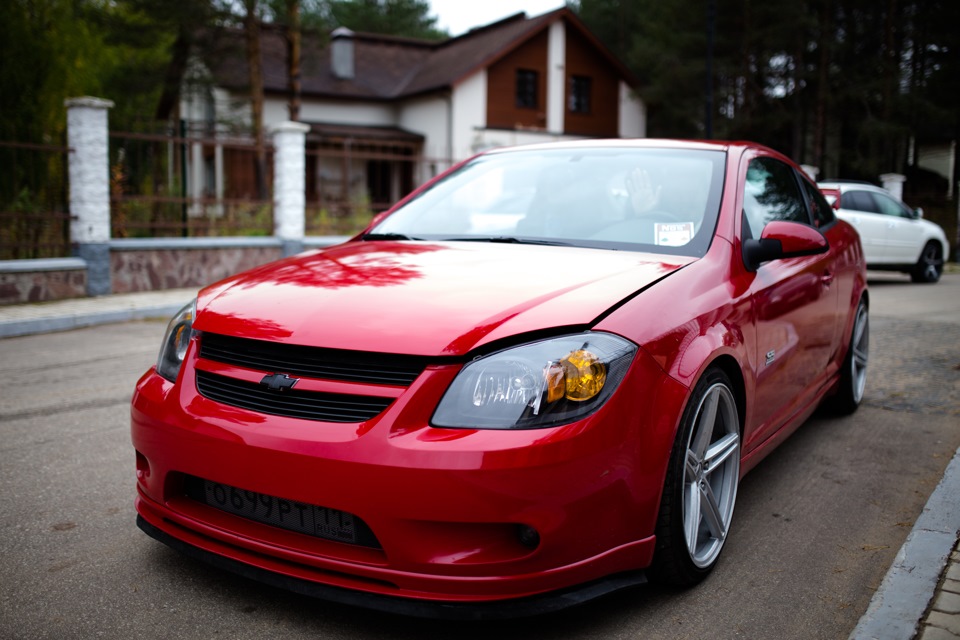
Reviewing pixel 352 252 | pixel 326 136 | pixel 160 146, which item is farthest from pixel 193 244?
pixel 326 136

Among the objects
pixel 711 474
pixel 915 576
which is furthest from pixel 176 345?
pixel 915 576

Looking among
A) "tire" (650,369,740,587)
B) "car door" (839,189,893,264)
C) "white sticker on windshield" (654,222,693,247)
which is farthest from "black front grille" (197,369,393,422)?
"car door" (839,189,893,264)

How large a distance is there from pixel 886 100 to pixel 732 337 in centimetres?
2899

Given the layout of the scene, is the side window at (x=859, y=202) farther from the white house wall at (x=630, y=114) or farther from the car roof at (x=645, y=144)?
the white house wall at (x=630, y=114)

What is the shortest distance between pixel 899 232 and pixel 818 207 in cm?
1122

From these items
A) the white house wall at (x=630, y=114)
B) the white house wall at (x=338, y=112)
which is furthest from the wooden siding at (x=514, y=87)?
the white house wall at (x=338, y=112)

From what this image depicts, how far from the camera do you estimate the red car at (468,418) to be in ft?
7.22

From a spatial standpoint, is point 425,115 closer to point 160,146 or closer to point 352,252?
point 160,146

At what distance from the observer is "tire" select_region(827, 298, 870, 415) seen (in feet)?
16.2

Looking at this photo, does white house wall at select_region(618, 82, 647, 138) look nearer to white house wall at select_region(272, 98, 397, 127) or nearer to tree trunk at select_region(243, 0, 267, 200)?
white house wall at select_region(272, 98, 397, 127)

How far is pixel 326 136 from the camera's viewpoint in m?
31.3

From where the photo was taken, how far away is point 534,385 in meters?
2.26

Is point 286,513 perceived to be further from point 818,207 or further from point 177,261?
point 177,261

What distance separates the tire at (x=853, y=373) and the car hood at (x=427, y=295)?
95.3 inches
